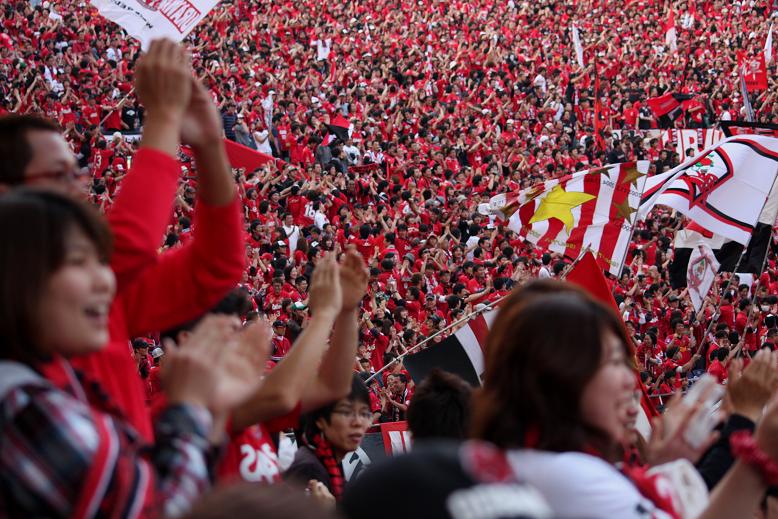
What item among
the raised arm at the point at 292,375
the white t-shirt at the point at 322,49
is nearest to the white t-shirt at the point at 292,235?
the raised arm at the point at 292,375

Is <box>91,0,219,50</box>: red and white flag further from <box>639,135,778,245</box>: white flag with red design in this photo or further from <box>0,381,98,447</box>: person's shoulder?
<box>0,381,98,447</box>: person's shoulder

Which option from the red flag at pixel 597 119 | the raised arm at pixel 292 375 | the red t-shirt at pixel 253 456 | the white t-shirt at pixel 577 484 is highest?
the white t-shirt at pixel 577 484

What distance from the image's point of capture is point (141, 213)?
225 cm

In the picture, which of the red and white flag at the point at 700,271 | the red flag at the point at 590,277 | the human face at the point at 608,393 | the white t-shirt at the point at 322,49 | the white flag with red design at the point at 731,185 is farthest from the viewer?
the white t-shirt at the point at 322,49

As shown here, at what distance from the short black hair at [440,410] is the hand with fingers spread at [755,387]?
662 mm

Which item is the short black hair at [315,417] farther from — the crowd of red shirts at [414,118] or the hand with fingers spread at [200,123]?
the crowd of red shirts at [414,118]

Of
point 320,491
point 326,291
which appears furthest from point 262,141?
point 326,291

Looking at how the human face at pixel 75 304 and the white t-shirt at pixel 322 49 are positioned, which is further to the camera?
the white t-shirt at pixel 322 49

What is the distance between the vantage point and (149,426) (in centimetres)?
202

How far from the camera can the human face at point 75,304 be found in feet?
5.58

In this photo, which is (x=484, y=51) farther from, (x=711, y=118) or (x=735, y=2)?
(x=735, y=2)

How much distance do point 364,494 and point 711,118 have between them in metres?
21.7

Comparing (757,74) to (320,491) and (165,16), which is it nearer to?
(165,16)

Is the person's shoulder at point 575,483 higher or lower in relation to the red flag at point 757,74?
higher
